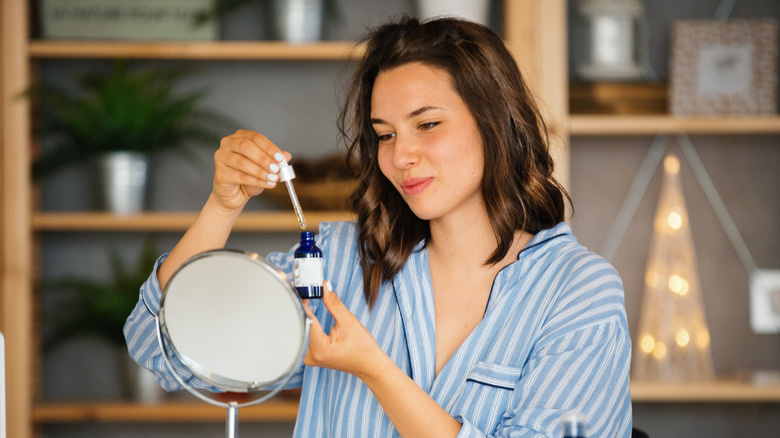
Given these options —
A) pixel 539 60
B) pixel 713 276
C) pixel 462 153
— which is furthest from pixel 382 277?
pixel 713 276

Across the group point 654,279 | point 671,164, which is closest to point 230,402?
point 654,279

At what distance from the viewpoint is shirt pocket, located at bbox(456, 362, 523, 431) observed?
1196 millimetres

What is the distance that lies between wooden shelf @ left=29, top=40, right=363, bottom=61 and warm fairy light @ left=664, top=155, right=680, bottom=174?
1028 millimetres

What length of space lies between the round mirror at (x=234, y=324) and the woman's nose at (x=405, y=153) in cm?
49

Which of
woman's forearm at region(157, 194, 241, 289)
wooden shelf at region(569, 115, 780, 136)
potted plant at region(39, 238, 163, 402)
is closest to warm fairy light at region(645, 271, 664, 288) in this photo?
wooden shelf at region(569, 115, 780, 136)

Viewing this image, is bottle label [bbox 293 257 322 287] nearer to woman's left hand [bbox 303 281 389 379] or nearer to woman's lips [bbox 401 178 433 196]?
woman's left hand [bbox 303 281 389 379]

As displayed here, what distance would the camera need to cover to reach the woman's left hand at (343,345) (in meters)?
0.98

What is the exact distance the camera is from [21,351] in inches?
90.3

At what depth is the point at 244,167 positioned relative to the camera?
107 cm

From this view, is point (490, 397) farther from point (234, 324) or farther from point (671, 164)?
point (671, 164)

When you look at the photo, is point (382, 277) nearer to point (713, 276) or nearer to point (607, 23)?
point (607, 23)

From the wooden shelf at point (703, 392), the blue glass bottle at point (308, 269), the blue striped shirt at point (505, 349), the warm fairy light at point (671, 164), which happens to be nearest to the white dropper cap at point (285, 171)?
the blue glass bottle at point (308, 269)

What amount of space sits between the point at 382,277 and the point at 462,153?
0.27 meters

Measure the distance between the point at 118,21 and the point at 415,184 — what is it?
4.93 ft
